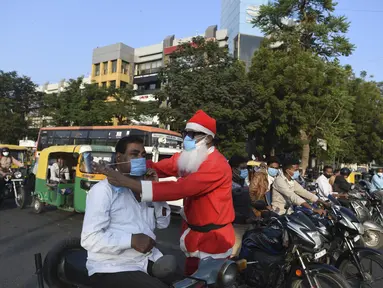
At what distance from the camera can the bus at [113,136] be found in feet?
41.7

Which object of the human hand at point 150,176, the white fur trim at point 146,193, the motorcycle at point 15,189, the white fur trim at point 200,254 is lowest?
the motorcycle at point 15,189

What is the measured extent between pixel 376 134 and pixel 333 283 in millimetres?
32636

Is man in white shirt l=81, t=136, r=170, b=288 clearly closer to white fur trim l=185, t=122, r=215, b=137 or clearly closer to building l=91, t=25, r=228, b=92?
white fur trim l=185, t=122, r=215, b=137

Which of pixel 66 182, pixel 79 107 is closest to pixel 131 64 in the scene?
pixel 79 107

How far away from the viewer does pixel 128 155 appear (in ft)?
8.18

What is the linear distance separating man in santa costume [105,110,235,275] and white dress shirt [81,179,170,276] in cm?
16

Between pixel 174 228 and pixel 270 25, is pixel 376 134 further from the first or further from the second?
pixel 174 228

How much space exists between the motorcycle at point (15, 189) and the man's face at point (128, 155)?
868 centimetres

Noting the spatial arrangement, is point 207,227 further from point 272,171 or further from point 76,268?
point 272,171

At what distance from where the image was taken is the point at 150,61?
48.3 m

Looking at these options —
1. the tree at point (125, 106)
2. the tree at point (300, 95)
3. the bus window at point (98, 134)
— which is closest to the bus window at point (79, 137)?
the bus window at point (98, 134)

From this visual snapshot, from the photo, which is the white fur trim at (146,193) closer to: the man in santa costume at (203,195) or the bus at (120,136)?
the man in santa costume at (203,195)

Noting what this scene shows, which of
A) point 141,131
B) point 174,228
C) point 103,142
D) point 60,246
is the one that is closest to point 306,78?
point 141,131

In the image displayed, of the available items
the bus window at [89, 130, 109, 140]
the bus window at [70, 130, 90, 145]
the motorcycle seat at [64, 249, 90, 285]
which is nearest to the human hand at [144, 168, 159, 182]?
the motorcycle seat at [64, 249, 90, 285]
